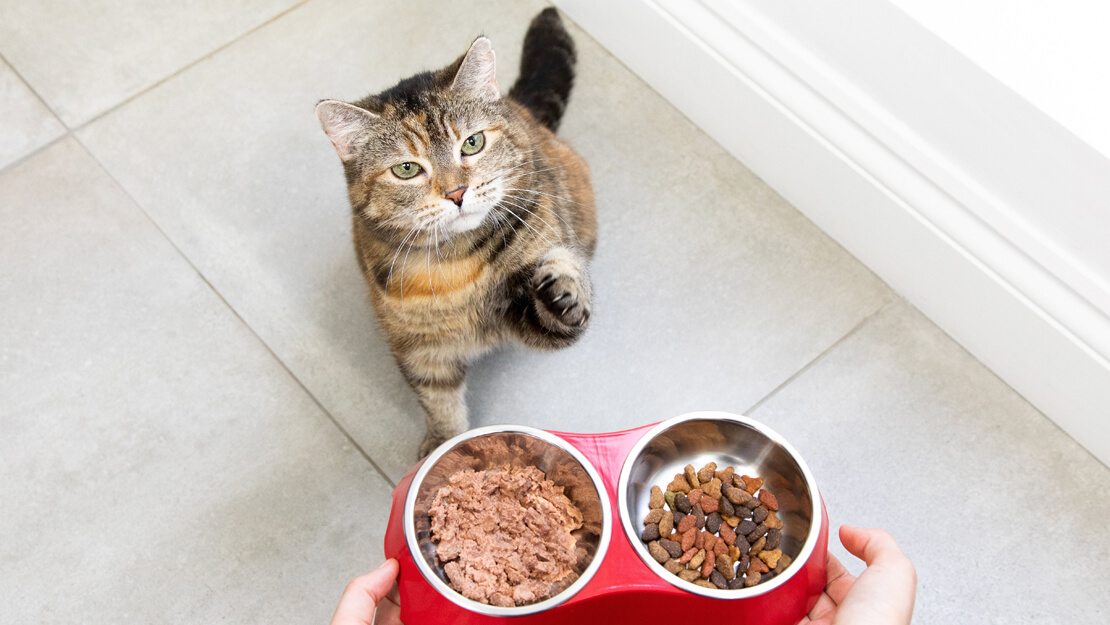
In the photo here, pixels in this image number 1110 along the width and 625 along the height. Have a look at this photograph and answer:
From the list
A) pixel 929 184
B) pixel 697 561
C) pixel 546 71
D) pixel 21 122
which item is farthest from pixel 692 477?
pixel 21 122

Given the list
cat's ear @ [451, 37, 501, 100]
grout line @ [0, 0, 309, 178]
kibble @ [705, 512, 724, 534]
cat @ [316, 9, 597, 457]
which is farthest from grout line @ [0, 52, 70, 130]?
kibble @ [705, 512, 724, 534]

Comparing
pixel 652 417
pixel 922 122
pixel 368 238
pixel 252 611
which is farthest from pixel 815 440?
pixel 252 611

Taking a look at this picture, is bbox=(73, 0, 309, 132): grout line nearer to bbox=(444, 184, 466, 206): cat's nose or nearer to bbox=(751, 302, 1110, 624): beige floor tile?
bbox=(444, 184, 466, 206): cat's nose

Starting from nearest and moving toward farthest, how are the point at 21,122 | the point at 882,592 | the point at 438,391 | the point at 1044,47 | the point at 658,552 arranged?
the point at 882,592 → the point at 658,552 → the point at 1044,47 → the point at 438,391 → the point at 21,122

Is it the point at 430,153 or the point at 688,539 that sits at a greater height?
the point at 430,153

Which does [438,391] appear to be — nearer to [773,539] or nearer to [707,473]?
[707,473]

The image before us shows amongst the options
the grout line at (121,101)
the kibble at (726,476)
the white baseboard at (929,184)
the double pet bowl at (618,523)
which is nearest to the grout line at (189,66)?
the grout line at (121,101)
